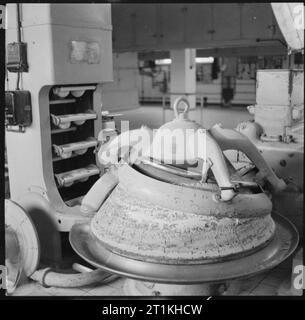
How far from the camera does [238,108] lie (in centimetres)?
1170

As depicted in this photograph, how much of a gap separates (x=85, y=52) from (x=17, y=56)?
15.3 inches

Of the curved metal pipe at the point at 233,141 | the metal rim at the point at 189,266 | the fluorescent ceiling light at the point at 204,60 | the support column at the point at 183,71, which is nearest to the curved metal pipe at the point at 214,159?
the curved metal pipe at the point at 233,141

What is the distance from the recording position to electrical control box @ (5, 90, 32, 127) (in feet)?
8.01

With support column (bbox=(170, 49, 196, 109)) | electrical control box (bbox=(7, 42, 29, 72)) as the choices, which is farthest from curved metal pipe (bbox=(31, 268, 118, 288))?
support column (bbox=(170, 49, 196, 109))

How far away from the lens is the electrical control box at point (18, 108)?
2.44 metres

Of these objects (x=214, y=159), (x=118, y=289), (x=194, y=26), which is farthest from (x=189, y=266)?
(x=194, y=26)

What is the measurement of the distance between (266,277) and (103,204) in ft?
3.51

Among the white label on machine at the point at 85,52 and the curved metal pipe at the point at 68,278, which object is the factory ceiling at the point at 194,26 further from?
the curved metal pipe at the point at 68,278

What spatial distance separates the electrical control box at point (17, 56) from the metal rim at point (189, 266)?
1.09 meters

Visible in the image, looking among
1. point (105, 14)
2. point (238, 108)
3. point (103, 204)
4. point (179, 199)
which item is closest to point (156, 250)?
point (179, 199)

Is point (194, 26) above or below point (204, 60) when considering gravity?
below

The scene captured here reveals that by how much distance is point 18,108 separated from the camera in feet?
8.12

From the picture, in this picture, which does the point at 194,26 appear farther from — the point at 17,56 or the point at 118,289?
the point at 118,289

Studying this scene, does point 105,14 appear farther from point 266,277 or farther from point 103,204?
point 266,277
